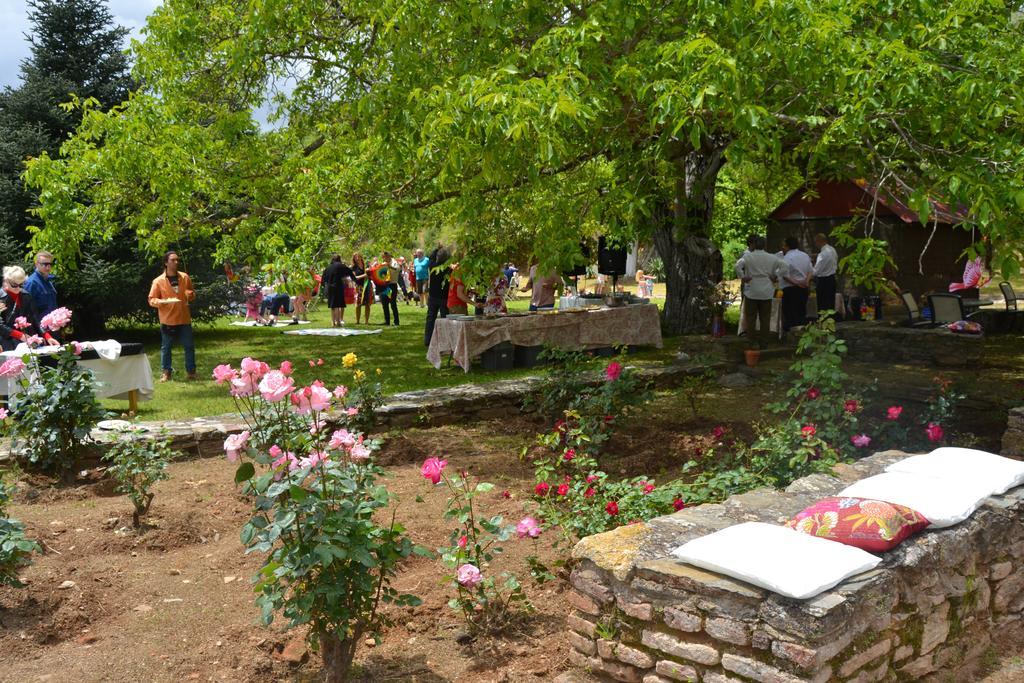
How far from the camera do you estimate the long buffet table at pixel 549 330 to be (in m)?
10.9

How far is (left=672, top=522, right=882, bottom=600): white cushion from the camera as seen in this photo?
109 inches

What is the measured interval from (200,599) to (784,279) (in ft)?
34.3

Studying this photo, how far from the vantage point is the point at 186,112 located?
1112cm

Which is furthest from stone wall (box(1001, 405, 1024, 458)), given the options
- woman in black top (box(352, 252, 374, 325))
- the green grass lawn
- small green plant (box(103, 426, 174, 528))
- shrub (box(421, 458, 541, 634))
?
woman in black top (box(352, 252, 374, 325))

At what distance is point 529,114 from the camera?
5.32 m

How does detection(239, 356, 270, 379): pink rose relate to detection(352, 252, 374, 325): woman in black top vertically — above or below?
below

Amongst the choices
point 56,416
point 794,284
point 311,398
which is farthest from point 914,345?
point 311,398

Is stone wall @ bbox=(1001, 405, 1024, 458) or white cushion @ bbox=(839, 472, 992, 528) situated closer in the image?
white cushion @ bbox=(839, 472, 992, 528)

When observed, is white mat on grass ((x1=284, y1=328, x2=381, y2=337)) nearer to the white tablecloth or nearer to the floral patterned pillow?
the white tablecloth

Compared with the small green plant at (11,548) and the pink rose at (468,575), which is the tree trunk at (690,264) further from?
the small green plant at (11,548)

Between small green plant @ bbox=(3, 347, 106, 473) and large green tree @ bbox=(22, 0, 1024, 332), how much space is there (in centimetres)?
251

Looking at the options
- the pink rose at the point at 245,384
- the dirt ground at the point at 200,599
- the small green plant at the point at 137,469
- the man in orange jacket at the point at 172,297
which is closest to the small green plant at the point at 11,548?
the dirt ground at the point at 200,599

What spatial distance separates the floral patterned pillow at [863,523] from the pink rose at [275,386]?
191 centimetres

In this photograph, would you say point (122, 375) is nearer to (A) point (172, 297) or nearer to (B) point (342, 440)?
(A) point (172, 297)
